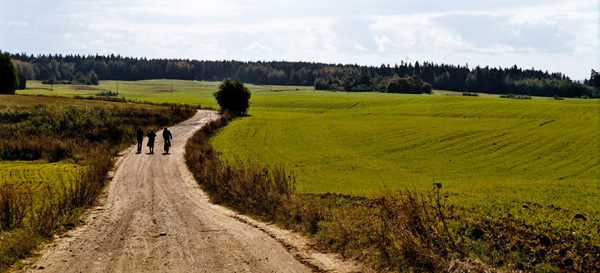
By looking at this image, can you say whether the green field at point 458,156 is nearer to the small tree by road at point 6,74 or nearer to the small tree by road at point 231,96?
the small tree by road at point 231,96

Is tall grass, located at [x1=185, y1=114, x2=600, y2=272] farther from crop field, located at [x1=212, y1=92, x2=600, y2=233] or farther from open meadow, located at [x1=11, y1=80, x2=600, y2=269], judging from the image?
crop field, located at [x1=212, y1=92, x2=600, y2=233]

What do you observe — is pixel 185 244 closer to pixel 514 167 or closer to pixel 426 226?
pixel 426 226

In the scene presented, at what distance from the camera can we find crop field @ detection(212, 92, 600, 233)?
21.1 metres

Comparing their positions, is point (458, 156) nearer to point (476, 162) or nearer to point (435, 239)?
point (476, 162)

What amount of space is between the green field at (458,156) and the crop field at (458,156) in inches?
3.0

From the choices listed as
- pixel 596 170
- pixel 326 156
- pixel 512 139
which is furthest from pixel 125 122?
pixel 596 170

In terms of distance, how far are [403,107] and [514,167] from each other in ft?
212

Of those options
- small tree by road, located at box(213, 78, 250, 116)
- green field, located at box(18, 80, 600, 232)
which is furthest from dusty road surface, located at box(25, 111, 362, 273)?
small tree by road, located at box(213, 78, 250, 116)

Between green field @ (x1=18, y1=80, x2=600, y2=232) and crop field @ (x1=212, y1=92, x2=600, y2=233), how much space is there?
0.08 m

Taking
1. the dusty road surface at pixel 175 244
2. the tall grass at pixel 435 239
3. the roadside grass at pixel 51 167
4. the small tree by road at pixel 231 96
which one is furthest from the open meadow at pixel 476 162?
the small tree by road at pixel 231 96

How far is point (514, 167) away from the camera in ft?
138

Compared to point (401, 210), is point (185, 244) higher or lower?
lower

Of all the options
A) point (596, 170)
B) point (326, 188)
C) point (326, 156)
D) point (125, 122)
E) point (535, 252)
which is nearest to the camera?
point (535, 252)

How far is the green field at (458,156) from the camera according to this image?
836 inches
